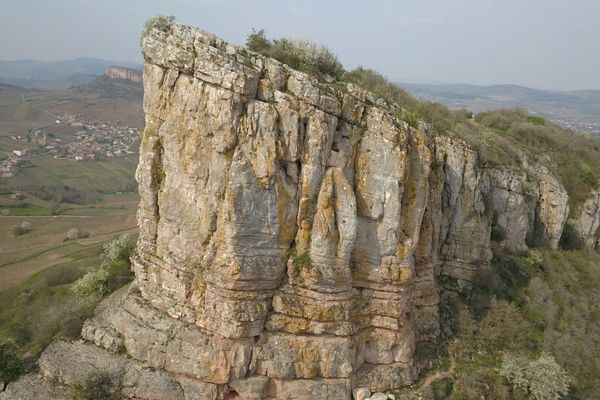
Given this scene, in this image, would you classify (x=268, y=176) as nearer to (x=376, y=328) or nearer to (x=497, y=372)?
(x=376, y=328)

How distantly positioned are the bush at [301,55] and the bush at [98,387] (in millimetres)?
16177

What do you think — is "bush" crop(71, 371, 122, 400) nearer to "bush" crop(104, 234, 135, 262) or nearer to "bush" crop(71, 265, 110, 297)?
"bush" crop(71, 265, 110, 297)

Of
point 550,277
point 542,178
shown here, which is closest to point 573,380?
point 550,277

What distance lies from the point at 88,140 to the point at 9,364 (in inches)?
4963

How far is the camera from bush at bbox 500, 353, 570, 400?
2053cm

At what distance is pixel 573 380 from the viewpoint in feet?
74.6

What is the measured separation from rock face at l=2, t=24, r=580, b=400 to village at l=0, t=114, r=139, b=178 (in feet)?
275

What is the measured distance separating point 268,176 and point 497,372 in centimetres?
1494

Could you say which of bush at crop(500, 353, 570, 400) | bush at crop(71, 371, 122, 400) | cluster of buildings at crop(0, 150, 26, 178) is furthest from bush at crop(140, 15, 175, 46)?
cluster of buildings at crop(0, 150, 26, 178)

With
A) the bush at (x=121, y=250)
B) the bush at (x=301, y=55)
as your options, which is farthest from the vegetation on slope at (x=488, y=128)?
the bush at (x=121, y=250)

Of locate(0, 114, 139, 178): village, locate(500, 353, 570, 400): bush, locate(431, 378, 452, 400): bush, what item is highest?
locate(500, 353, 570, 400): bush

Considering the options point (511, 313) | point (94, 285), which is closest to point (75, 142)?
point (94, 285)

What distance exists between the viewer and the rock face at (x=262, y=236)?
17.8 metres

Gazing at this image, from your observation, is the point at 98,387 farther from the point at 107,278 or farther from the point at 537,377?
the point at 537,377
